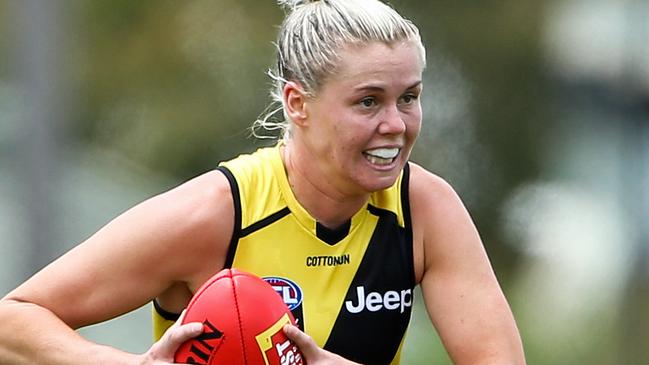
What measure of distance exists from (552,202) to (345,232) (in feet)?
8.91

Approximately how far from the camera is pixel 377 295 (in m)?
3.02

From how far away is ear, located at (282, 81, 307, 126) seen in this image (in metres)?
2.93

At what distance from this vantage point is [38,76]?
5.16 metres

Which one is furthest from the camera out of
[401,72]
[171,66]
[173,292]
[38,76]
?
[171,66]

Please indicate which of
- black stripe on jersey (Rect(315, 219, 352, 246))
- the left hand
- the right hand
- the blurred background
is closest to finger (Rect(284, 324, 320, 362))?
the left hand

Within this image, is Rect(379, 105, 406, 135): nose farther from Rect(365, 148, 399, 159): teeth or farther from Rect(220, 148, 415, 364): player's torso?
Rect(220, 148, 415, 364): player's torso

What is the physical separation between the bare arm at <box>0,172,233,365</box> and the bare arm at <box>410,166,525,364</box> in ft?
1.45

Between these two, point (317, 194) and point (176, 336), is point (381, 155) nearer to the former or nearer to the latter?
point (317, 194)

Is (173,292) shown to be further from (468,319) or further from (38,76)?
(38,76)

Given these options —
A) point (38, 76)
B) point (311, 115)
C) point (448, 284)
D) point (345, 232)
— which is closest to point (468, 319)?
point (448, 284)

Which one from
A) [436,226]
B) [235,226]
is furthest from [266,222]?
[436,226]

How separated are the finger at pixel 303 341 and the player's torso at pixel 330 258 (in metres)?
0.30

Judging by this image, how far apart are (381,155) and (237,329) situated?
490 mm

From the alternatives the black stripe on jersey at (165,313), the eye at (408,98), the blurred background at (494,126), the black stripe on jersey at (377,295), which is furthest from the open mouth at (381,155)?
the blurred background at (494,126)
